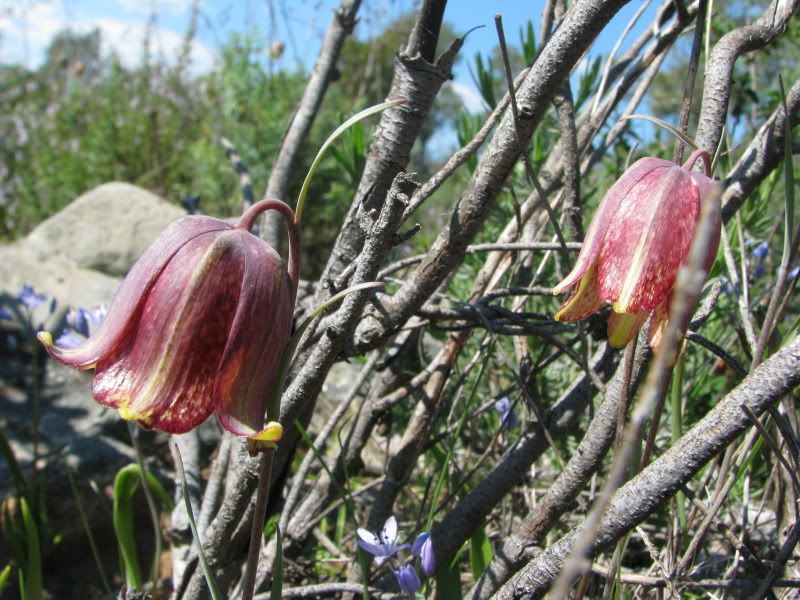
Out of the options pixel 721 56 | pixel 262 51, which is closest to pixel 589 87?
pixel 721 56

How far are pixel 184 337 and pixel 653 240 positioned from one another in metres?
0.45

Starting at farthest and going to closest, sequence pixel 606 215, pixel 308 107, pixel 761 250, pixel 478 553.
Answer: pixel 761 250
pixel 308 107
pixel 478 553
pixel 606 215

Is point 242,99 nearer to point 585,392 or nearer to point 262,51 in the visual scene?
point 262,51

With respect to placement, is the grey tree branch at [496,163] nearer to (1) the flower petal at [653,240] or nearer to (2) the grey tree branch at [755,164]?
(1) the flower petal at [653,240]

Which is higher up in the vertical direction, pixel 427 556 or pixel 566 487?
pixel 566 487

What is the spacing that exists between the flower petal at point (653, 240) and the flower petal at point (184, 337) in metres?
0.36

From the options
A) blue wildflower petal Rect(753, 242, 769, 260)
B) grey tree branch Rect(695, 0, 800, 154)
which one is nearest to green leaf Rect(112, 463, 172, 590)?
grey tree branch Rect(695, 0, 800, 154)

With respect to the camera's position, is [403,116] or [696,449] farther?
[403,116]

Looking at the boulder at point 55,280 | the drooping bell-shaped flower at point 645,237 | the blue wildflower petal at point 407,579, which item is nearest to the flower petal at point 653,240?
the drooping bell-shaped flower at point 645,237

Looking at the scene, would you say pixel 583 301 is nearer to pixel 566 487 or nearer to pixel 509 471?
pixel 566 487

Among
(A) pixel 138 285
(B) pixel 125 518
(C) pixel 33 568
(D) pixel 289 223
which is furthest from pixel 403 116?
(C) pixel 33 568

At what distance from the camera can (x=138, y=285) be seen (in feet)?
2.28

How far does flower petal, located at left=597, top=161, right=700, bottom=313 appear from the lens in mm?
693

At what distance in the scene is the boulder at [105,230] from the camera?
11.2 ft
